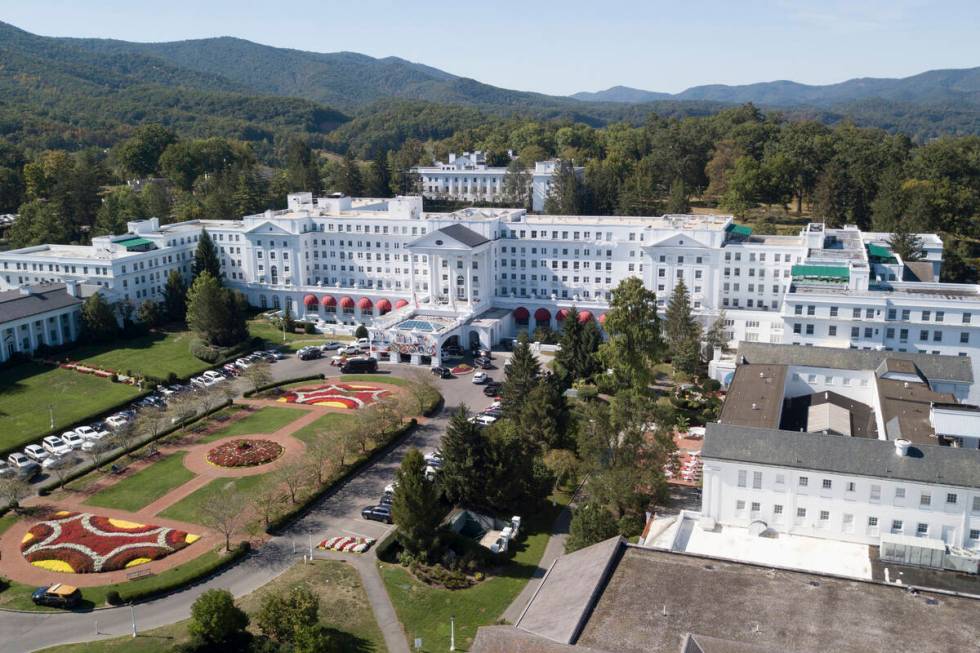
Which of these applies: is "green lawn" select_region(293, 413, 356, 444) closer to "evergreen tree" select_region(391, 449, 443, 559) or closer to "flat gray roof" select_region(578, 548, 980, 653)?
"evergreen tree" select_region(391, 449, 443, 559)

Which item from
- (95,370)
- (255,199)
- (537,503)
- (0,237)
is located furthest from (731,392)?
(0,237)

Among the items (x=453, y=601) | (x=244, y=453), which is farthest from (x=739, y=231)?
(x=453, y=601)

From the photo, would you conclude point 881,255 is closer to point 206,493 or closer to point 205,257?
point 206,493

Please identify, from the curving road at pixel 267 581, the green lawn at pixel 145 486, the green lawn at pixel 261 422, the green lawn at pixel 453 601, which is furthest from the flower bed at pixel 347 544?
the green lawn at pixel 261 422

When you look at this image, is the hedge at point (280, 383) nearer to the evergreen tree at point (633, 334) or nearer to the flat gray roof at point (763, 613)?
the evergreen tree at point (633, 334)

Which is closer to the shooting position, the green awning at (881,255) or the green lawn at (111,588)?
the green lawn at (111,588)

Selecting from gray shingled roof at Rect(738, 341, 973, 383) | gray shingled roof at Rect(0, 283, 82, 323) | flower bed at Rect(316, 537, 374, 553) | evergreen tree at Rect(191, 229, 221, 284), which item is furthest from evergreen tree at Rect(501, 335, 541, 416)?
evergreen tree at Rect(191, 229, 221, 284)
